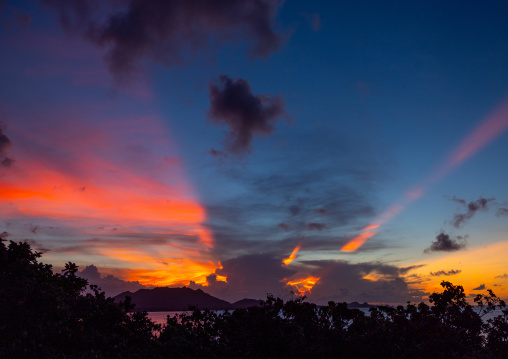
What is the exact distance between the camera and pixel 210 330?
41.2 feet

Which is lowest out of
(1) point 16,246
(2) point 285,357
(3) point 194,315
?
(2) point 285,357

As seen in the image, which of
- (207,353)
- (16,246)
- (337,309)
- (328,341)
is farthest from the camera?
(16,246)

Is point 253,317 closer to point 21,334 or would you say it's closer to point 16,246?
point 21,334

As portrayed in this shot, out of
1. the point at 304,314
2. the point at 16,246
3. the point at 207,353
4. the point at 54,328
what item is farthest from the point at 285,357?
the point at 16,246

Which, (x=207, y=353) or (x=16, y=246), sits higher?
(x=16, y=246)

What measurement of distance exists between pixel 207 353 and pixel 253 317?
1.94m

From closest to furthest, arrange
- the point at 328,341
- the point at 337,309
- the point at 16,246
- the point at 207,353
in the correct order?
the point at 207,353 < the point at 328,341 < the point at 337,309 < the point at 16,246

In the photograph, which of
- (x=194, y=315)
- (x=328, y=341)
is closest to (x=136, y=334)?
(x=194, y=315)

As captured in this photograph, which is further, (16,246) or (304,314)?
(16,246)

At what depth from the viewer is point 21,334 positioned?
11.7m

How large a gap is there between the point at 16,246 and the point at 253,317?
35.6ft

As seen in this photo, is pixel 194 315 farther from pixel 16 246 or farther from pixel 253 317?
pixel 16 246

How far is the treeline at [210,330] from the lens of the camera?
11.4 m

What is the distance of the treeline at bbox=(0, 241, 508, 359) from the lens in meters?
11.4
